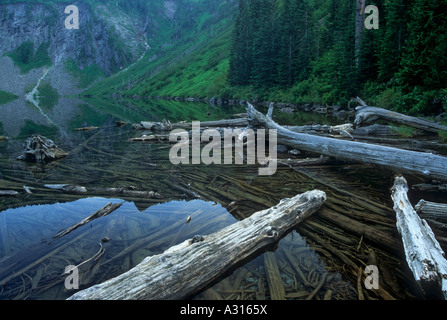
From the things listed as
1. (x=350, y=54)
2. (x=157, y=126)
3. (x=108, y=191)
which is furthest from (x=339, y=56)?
(x=108, y=191)

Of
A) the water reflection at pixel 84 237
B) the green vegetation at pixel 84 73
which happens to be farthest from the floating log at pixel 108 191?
the green vegetation at pixel 84 73

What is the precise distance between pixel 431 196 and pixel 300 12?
1788 inches

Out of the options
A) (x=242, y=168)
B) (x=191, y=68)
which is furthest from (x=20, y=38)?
(x=242, y=168)

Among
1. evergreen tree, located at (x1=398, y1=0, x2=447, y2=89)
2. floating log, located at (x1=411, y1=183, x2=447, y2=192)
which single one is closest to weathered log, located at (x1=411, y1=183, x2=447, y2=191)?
floating log, located at (x1=411, y1=183, x2=447, y2=192)

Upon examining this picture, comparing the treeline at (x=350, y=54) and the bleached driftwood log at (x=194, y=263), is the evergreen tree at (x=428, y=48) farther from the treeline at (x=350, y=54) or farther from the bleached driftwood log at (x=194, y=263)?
the bleached driftwood log at (x=194, y=263)

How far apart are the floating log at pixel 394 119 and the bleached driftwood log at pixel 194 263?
1121 cm

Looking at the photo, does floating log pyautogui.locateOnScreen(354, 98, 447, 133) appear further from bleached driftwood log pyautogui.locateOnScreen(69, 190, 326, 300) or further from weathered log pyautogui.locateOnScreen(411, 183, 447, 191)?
bleached driftwood log pyautogui.locateOnScreen(69, 190, 326, 300)

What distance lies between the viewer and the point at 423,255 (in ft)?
10.7

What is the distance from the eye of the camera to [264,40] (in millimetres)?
47031

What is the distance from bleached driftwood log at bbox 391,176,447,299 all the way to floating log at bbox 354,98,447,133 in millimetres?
10120

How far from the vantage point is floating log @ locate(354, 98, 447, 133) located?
12.1 m

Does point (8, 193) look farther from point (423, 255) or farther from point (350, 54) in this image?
point (350, 54)

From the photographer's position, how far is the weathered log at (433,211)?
4.69 m
